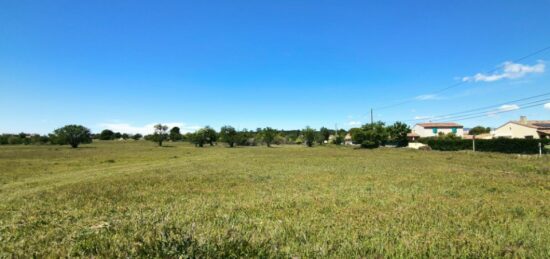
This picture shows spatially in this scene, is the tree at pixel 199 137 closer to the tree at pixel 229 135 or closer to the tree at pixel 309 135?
the tree at pixel 229 135

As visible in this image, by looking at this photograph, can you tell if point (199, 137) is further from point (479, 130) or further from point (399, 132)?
point (479, 130)

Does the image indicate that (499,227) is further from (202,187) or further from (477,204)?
(202,187)

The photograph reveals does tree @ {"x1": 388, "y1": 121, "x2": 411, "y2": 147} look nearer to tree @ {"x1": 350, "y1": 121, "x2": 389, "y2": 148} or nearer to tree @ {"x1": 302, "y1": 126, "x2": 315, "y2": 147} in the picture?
tree @ {"x1": 350, "y1": 121, "x2": 389, "y2": 148}

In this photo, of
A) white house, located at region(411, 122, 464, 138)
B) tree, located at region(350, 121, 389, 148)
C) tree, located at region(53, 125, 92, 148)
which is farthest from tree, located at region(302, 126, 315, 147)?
tree, located at region(53, 125, 92, 148)

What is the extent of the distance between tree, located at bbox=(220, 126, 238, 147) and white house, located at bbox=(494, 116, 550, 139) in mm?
86130

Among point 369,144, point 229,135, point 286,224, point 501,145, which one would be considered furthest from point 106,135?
point 286,224

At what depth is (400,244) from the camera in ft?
15.1

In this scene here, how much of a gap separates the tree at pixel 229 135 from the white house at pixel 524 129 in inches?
3391

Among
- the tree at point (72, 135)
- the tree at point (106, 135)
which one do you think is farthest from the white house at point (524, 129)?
the tree at point (106, 135)

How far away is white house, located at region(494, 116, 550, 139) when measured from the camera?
64944 millimetres

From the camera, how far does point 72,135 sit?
10338cm

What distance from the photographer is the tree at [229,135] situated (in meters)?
111

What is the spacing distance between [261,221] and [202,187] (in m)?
6.82

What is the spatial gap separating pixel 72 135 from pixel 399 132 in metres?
111
